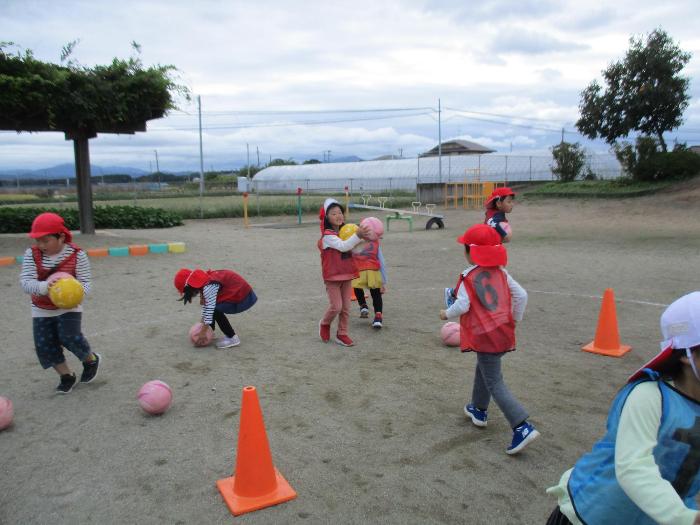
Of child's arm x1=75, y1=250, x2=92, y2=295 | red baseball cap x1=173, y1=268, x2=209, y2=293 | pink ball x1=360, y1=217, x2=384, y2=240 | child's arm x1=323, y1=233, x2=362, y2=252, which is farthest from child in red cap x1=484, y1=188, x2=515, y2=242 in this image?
child's arm x1=75, y1=250, x2=92, y2=295

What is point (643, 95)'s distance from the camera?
2727 cm

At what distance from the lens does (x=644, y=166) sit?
27.1 metres

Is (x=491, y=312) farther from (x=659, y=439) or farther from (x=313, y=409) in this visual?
(x=659, y=439)

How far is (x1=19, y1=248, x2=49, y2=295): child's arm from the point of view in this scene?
15.5 feet

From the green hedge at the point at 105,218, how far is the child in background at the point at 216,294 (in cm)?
1376

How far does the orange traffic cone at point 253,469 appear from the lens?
131 inches

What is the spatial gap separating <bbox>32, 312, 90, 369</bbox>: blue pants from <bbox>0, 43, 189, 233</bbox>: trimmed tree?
9754 mm

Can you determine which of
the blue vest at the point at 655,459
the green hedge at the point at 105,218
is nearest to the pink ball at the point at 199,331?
the blue vest at the point at 655,459

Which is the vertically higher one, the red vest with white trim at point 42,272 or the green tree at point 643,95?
the green tree at point 643,95

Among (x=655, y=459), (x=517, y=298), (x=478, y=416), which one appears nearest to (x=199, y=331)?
(x=478, y=416)

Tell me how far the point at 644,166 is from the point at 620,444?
95.2 ft

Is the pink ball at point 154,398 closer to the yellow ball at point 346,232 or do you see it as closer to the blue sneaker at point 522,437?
the blue sneaker at point 522,437

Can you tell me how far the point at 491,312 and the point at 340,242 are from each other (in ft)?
8.01

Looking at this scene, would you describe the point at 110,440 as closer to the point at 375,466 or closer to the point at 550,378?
the point at 375,466
